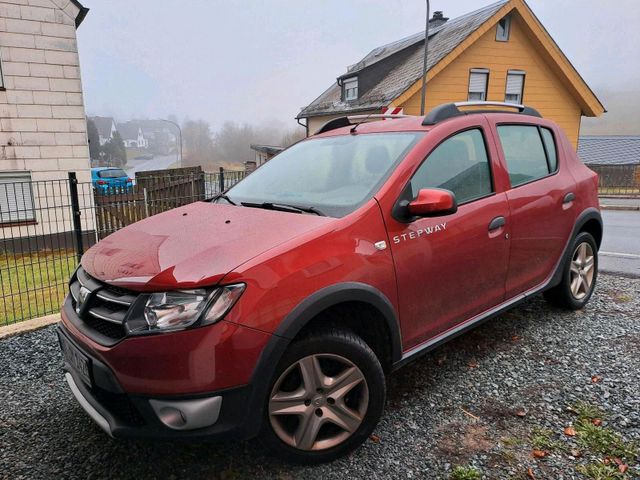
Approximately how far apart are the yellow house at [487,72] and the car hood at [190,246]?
15.4m

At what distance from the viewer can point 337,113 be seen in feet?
72.3

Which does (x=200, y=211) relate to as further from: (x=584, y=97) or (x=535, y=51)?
(x=584, y=97)

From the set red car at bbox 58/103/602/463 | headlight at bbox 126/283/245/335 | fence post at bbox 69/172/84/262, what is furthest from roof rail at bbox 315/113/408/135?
fence post at bbox 69/172/84/262

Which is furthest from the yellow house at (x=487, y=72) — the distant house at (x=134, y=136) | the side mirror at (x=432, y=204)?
the distant house at (x=134, y=136)

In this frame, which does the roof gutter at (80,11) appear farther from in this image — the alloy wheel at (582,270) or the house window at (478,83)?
the house window at (478,83)

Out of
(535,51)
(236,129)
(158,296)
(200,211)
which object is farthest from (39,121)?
(236,129)

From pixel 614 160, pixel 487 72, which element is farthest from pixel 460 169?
pixel 614 160

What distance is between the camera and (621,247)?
8.06 meters

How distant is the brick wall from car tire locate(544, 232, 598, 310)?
9920 millimetres

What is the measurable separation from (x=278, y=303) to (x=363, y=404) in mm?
777

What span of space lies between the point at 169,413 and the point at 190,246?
0.76 m

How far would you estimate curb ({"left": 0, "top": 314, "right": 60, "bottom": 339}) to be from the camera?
12.8 feet

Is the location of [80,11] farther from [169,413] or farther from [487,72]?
[487,72]

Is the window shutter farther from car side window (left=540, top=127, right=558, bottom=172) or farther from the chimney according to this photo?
car side window (left=540, top=127, right=558, bottom=172)
